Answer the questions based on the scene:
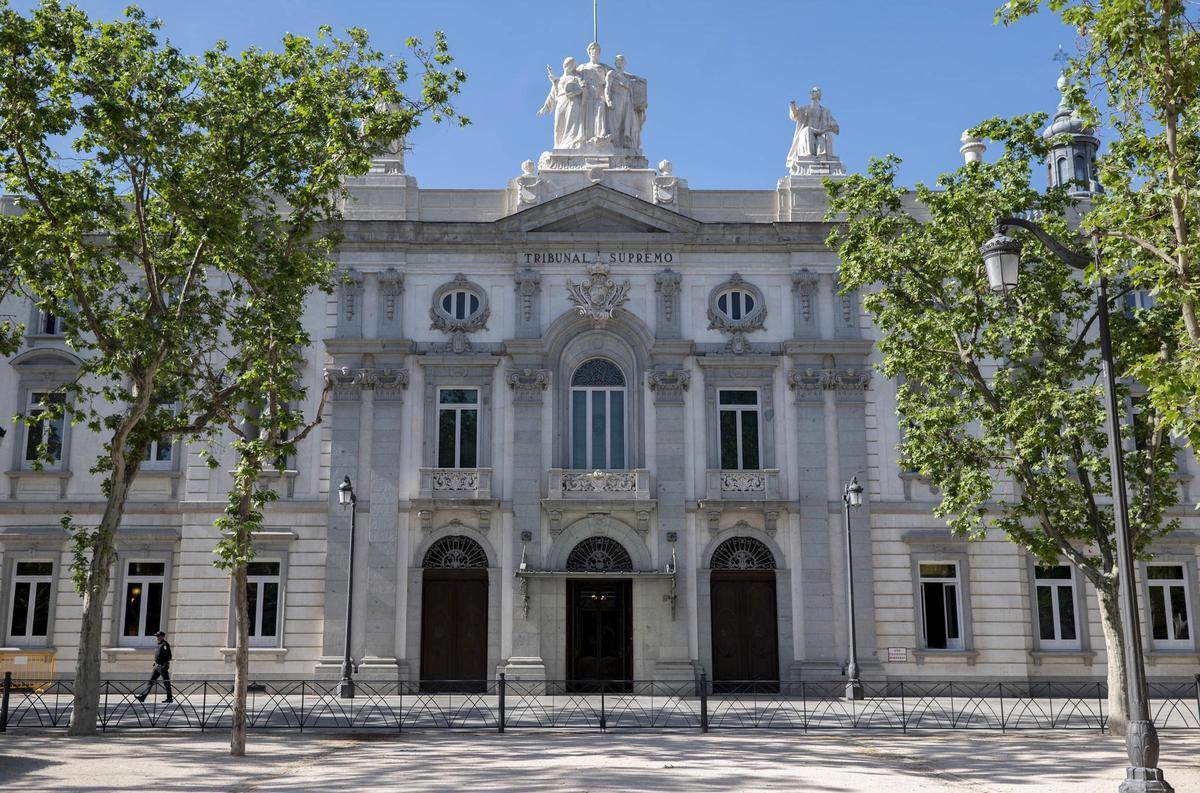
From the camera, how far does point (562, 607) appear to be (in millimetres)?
30297

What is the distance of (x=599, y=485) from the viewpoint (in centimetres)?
3075

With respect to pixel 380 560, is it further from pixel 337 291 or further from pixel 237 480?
pixel 237 480

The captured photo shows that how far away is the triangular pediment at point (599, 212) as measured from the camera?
32031 millimetres

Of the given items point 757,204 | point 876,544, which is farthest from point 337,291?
point 876,544

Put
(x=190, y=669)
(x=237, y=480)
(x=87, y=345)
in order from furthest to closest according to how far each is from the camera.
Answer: (x=190, y=669) < (x=87, y=345) < (x=237, y=480)

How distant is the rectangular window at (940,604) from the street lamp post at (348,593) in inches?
616

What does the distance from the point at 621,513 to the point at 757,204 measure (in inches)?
400

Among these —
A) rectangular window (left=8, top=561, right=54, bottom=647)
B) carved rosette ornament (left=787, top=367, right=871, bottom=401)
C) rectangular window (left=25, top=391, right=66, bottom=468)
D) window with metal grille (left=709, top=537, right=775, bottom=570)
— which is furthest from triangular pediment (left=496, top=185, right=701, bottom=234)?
rectangular window (left=8, top=561, right=54, bottom=647)

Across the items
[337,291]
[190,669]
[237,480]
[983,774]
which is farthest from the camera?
[337,291]

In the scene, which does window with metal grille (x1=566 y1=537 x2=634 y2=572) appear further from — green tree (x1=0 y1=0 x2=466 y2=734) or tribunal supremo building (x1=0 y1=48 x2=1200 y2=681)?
green tree (x1=0 y1=0 x2=466 y2=734)

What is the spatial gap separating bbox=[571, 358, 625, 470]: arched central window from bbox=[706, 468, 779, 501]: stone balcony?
267cm

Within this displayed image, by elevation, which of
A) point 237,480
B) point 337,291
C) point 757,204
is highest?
point 757,204

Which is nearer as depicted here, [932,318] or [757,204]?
[932,318]

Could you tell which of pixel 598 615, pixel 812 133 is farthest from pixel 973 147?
pixel 598 615
